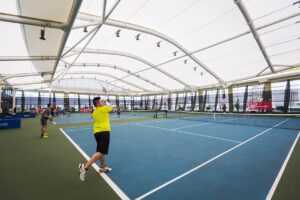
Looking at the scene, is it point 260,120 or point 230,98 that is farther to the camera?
point 230,98

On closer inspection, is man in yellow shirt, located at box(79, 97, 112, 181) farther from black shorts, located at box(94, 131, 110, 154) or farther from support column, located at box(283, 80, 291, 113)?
support column, located at box(283, 80, 291, 113)

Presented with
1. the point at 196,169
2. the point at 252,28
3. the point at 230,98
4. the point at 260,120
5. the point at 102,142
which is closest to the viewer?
the point at 102,142

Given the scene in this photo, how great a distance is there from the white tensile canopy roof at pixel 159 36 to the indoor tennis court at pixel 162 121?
3.8 inches

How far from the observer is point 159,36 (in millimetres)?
16766

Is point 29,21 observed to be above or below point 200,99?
above

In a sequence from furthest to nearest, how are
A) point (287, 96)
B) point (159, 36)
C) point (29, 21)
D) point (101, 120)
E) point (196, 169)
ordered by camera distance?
point (287, 96)
point (159, 36)
point (29, 21)
point (196, 169)
point (101, 120)

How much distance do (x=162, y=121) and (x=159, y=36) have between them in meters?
8.79

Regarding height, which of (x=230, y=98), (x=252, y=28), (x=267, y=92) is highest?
(x=252, y=28)

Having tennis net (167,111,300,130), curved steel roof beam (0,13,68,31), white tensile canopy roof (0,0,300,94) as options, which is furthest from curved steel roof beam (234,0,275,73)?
curved steel roof beam (0,13,68,31)

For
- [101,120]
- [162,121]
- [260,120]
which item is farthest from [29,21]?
[260,120]

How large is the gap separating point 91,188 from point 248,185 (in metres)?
3.53

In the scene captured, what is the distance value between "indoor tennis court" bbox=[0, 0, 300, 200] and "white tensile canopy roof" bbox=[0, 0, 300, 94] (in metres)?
0.10

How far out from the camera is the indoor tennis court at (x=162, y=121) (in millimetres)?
3889

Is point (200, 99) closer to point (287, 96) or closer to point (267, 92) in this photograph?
point (267, 92)
